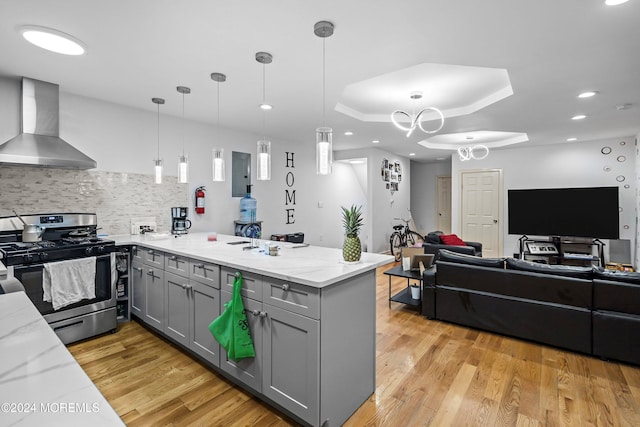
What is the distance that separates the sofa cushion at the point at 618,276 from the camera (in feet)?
8.39

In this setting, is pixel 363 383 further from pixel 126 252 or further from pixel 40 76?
pixel 40 76

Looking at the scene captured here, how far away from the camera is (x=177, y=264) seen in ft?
9.05

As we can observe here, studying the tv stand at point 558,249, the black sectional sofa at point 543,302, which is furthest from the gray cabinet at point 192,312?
the tv stand at point 558,249

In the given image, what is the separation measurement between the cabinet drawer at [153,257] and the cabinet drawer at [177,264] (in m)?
0.09

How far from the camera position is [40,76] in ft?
10.2

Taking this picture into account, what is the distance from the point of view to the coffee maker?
425 cm

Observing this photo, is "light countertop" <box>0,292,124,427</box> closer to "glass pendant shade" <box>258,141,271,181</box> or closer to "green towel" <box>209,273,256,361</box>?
"green towel" <box>209,273,256,361</box>

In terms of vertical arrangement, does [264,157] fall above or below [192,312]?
above

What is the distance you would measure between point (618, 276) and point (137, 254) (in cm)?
440

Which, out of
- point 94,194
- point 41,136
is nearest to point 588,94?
point 94,194

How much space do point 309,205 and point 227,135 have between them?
228cm

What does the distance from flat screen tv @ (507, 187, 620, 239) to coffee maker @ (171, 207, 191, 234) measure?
6.09 metres

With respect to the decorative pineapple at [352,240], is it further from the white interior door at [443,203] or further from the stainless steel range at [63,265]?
the white interior door at [443,203]

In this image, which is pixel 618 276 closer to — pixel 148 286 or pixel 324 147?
pixel 324 147
